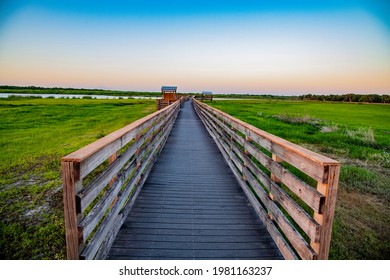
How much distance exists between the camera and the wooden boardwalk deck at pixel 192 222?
103 inches

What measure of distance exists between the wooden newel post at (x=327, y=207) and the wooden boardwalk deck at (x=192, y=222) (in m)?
0.82

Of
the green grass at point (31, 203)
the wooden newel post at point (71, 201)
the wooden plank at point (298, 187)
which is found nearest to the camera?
the wooden newel post at point (71, 201)

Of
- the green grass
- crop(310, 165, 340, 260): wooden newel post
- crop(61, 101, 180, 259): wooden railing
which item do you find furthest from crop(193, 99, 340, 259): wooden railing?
the green grass

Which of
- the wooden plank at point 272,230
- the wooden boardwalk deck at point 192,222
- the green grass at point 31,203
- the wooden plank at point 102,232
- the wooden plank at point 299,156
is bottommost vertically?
the green grass at point 31,203

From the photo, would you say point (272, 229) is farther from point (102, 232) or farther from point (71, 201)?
point (71, 201)

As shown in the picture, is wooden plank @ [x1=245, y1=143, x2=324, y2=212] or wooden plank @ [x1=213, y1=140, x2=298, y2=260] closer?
wooden plank @ [x1=245, y1=143, x2=324, y2=212]

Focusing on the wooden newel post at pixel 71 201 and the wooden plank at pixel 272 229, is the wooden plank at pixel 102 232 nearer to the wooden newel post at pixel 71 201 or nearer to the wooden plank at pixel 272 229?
the wooden newel post at pixel 71 201

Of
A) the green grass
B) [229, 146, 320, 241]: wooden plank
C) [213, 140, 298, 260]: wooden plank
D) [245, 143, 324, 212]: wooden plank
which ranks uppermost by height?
[245, 143, 324, 212]: wooden plank

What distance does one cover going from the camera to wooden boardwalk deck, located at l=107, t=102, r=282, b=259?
8.61 ft

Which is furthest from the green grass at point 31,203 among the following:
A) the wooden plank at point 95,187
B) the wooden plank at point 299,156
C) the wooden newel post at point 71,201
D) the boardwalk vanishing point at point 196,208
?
the wooden plank at point 299,156

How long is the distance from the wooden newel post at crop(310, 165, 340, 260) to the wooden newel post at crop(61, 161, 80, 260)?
5.68ft

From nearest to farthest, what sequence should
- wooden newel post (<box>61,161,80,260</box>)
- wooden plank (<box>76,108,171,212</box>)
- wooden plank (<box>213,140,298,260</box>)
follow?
wooden newel post (<box>61,161,80,260</box>) → wooden plank (<box>76,108,171,212</box>) → wooden plank (<box>213,140,298,260</box>)

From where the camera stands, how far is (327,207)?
1.76 metres

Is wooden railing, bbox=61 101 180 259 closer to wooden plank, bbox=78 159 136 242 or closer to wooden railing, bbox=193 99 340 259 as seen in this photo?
wooden plank, bbox=78 159 136 242
